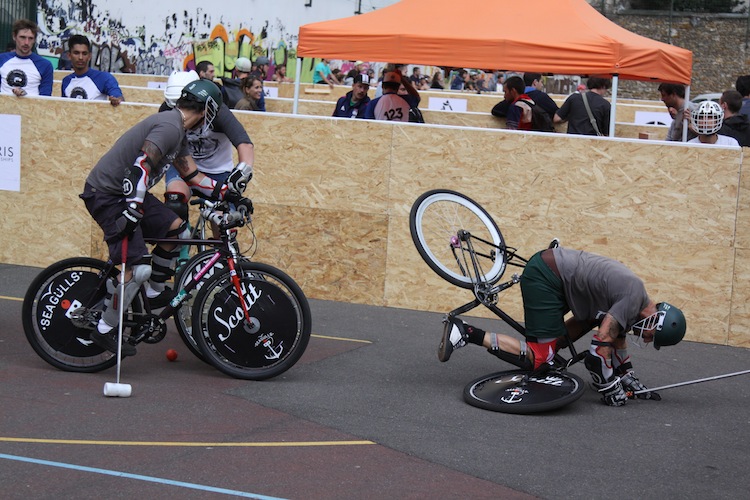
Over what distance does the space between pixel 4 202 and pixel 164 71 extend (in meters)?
23.6

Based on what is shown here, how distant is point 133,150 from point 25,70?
5.90m

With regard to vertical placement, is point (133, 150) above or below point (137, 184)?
above

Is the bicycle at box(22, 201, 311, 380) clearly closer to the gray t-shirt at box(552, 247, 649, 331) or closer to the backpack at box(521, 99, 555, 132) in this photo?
the gray t-shirt at box(552, 247, 649, 331)

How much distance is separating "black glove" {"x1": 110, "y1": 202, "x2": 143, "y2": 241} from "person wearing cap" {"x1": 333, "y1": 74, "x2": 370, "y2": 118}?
7242mm

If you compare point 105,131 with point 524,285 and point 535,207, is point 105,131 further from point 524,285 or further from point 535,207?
point 524,285

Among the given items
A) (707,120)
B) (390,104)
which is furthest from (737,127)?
Answer: (390,104)

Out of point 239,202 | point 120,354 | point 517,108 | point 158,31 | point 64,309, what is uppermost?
point 158,31

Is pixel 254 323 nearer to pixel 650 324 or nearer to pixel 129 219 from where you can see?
pixel 129 219

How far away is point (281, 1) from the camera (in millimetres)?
37812

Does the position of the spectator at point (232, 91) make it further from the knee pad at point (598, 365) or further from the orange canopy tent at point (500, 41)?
the knee pad at point (598, 365)

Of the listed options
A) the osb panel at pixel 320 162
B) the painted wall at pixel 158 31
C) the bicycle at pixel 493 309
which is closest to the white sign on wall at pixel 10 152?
the osb panel at pixel 320 162

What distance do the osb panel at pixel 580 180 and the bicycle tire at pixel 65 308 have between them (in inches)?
144

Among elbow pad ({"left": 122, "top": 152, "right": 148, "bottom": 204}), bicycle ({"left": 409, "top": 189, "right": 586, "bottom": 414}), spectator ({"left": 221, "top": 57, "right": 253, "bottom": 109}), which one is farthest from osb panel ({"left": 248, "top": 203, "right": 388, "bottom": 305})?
elbow pad ({"left": 122, "top": 152, "right": 148, "bottom": 204})

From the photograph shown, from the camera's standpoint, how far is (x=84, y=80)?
11734mm
